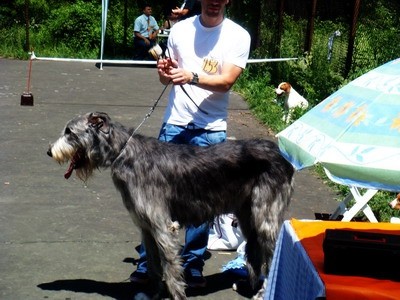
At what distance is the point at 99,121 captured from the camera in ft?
18.0

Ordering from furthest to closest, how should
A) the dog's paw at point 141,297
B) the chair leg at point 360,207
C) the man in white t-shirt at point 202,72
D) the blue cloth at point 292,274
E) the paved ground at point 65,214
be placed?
1. the chair leg at point 360,207
2. the paved ground at point 65,214
3. the dog's paw at point 141,297
4. the man in white t-shirt at point 202,72
5. the blue cloth at point 292,274

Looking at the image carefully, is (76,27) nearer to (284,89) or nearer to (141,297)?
(284,89)

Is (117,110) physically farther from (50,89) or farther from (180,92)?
(180,92)

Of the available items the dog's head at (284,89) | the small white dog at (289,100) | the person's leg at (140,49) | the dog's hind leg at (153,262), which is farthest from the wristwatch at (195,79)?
the person's leg at (140,49)

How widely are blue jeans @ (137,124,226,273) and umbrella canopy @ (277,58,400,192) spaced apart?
2263mm

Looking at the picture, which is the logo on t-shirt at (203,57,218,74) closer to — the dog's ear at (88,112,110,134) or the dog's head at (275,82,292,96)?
the dog's ear at (88,112,110,134)

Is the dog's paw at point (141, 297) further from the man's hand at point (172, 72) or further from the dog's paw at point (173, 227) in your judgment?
the man's hand at point (172, 72)

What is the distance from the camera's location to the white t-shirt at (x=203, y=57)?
575 centimetres

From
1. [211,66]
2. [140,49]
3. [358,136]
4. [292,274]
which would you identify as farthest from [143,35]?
[358,136]

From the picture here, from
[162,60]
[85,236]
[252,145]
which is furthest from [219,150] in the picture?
[85,236]

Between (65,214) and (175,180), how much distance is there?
2587 mm

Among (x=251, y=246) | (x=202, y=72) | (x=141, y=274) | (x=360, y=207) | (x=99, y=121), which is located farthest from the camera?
(x=360, y=207)

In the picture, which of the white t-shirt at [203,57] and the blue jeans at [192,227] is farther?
the blue jeans at [192,227]

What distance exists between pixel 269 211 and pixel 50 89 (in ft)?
34.7
